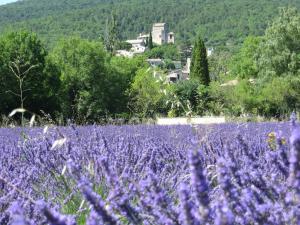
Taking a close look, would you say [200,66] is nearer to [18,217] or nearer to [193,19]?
[18,217]

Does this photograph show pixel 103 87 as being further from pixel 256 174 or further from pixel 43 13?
pixel 43 13

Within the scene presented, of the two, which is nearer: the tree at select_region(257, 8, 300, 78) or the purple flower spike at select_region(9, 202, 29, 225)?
the purple flower spike at select_region(9, 202, 29, 225)

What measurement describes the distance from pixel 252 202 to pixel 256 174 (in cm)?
46

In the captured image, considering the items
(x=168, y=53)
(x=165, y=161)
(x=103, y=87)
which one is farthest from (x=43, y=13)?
(x=165, y=161)

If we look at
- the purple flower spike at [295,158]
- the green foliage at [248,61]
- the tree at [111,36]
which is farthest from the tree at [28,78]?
the tree at [111,36]

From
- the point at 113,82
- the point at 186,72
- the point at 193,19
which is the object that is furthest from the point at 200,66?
the point at 193,19

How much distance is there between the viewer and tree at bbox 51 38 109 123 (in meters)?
40.4

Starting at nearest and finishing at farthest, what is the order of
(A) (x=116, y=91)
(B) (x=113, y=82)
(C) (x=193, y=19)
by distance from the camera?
(A) (x=116, y=91) < (B) (x=113, y=82) < (C) (x=193, y=19)

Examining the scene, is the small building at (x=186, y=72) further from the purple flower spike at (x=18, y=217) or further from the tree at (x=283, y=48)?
the purple flower spike at (x=18, y=217)

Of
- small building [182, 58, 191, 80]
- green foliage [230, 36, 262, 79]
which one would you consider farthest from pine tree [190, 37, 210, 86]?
small building [182, 58, 191, 80]

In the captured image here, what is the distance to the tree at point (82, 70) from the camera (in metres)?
40.4

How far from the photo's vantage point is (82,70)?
41.6 m

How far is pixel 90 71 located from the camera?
41719 millimetres

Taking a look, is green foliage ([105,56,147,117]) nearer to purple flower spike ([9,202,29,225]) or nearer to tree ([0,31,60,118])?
tree ([0,31,60,118])
